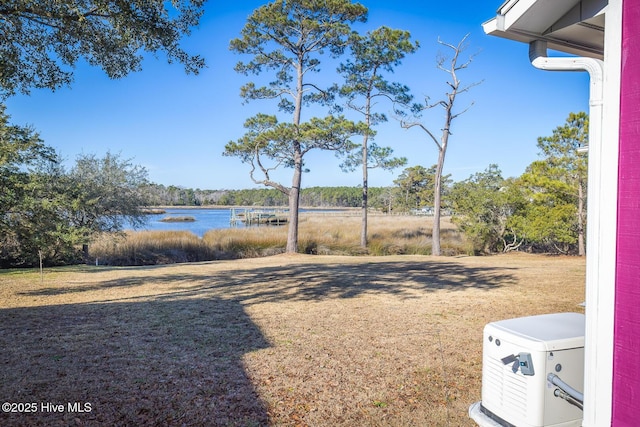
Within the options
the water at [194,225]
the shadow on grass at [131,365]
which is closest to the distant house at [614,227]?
the shadow on grass at [131,365]

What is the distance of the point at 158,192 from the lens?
52.9 ft

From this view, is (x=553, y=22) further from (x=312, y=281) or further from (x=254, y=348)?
(x=312, y=281)

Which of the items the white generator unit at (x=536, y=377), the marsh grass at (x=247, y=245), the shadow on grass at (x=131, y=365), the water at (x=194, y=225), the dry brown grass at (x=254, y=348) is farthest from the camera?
the water at (x=194, y=225)

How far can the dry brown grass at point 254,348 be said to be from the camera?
3.06 m

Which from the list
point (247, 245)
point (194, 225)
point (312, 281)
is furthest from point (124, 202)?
point (194, 225)

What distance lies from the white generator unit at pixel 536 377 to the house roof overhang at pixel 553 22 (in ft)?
5.19

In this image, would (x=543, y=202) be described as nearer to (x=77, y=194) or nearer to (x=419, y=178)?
(x=77, y=194)

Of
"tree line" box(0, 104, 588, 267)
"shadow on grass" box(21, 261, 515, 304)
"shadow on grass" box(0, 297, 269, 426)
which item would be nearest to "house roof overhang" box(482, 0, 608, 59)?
"shadow on grass" box(0, 297, 269, 426)

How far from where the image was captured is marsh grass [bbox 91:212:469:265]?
1457 cm

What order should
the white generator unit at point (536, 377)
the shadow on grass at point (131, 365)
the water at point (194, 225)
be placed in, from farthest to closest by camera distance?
the water at point (194, 225), the shadow on grass at point (131, 365), the white generator unit at point (536, 377)

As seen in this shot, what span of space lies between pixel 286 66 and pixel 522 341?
52.6 feet

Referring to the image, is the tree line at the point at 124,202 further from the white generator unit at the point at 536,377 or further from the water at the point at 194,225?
the white generator unit at the point at 536,377

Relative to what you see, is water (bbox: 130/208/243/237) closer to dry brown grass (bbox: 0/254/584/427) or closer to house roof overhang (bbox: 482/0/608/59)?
dry brown grass (bbox: 0/254/584/427)

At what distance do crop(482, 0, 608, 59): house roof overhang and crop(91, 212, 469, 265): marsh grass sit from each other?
44.5 ft
